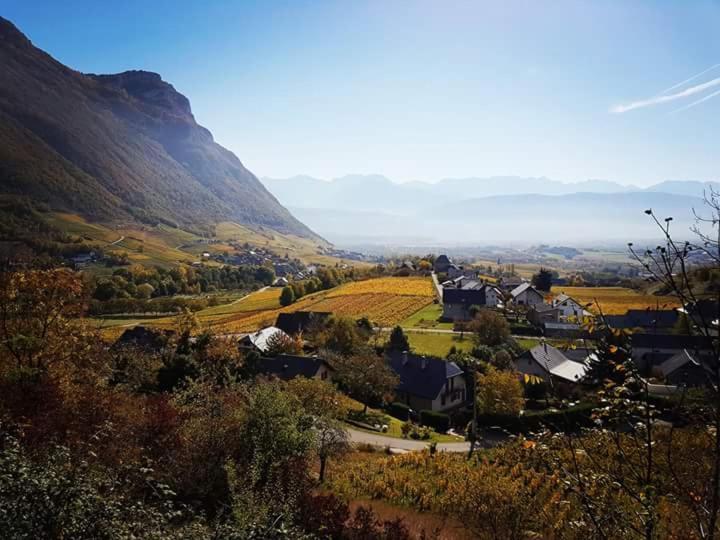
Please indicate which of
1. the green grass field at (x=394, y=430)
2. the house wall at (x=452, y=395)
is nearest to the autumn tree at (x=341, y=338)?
the house wall at (x=452, y=395)

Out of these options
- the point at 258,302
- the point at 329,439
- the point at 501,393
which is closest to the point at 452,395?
the point at 501,393

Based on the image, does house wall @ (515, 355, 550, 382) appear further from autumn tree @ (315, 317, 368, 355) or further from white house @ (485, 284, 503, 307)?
white house @ (485, 284, 503, 307)

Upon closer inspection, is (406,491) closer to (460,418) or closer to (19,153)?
(460,418)

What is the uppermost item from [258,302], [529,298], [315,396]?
[315,396]

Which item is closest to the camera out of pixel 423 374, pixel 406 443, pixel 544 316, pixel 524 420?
pixel 406 443

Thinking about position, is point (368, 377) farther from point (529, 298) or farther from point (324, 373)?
point (529, 298)

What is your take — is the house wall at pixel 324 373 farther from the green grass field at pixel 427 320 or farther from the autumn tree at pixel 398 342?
the green grass field at pixel 427 320
